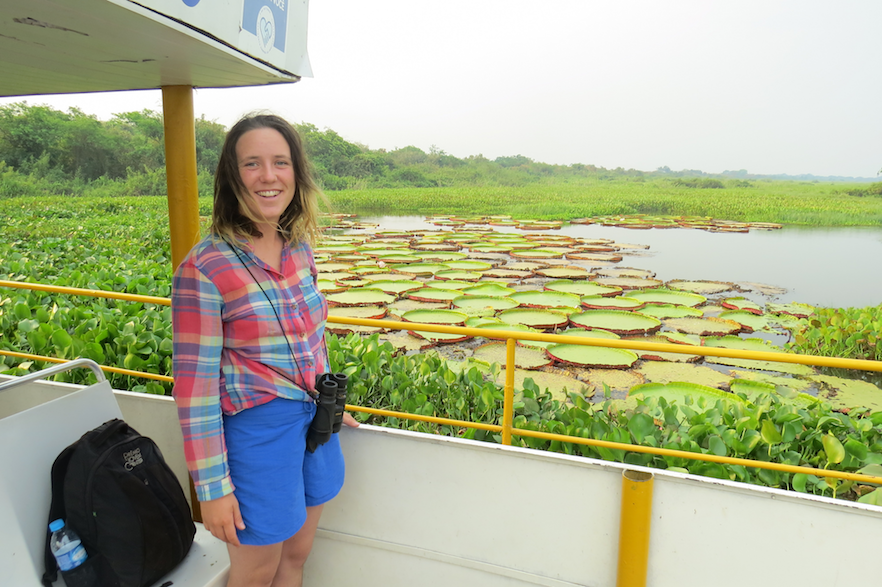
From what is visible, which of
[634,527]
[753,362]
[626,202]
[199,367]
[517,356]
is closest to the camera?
[199,367]

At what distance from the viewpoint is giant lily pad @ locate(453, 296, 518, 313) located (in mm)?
3889

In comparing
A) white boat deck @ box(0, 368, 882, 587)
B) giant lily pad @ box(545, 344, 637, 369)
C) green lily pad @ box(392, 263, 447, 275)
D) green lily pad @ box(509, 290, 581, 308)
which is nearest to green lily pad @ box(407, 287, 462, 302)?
green lily pad @ box(509, 290, 581, 308)

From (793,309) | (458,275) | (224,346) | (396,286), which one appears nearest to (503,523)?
(224,346)

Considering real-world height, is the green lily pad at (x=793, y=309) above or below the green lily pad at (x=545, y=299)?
below

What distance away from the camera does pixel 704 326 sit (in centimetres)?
356

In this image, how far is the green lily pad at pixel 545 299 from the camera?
396 centimetres

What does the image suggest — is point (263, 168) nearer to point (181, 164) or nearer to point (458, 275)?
point (181, 164)

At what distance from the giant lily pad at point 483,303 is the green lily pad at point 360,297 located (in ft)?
1.95

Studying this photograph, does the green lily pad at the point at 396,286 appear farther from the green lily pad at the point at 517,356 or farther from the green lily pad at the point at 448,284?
the green lily pad at the point at 517,356

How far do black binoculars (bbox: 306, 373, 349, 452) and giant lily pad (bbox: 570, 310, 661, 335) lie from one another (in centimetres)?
280

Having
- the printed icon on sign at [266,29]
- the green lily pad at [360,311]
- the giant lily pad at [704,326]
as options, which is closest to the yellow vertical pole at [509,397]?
the printed icon on sign at [266,29]

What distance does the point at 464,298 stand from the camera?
4.19 m

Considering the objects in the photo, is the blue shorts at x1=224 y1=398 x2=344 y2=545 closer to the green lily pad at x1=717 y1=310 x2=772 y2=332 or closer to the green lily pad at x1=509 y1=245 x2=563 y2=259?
Answer: the green lily pad at x1=717 y1=310 x2=772 y2=332

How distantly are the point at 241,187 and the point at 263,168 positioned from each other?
49 mm
